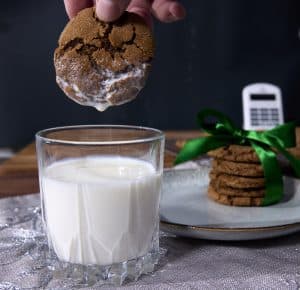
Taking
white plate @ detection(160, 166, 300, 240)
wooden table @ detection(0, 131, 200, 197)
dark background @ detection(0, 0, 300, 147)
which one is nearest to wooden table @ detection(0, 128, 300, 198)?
wooden table @ detection(0, 131, 200, 197)

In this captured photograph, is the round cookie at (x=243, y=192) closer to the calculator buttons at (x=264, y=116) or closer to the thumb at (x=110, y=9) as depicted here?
the thumb at (x=110, y=9)

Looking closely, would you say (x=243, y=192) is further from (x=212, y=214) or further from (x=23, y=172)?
(x=23, y=172)

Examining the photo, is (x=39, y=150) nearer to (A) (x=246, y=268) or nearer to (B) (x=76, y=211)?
(B) (x=76, y=211)

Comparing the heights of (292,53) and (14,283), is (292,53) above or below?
above

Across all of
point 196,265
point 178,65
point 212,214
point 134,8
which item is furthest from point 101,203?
point 178,65

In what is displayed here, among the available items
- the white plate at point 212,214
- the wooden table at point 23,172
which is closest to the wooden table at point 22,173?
the wooden table at point 23,172

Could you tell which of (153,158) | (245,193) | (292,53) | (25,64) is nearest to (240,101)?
(292,53)
